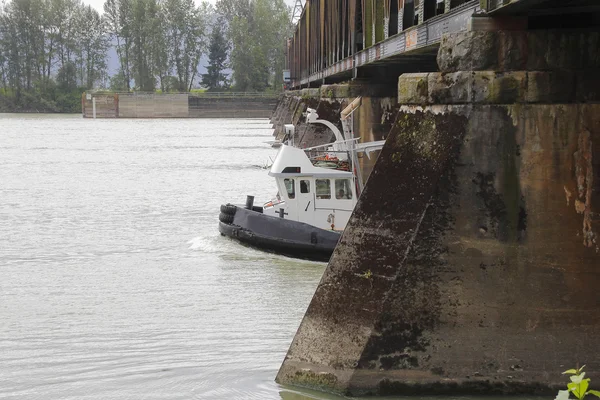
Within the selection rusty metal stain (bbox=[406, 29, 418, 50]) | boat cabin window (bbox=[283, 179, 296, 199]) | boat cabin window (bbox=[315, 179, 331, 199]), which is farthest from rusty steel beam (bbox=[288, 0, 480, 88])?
boat cabin window (bbox=[283, 179, 296, 199])

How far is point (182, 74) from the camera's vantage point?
162 metres

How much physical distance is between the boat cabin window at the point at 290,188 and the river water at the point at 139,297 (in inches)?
50.1

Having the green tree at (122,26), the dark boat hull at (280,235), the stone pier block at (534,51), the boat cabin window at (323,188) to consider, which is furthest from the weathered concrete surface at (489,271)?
the green tree at (122,26)

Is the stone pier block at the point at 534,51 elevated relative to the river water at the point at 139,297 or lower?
elevated

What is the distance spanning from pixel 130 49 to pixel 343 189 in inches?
5660

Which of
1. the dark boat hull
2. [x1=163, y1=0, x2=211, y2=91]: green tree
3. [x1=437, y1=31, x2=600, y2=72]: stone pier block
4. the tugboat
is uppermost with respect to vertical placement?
[x1=163, y1=0, x2=211, y2=91]: green tree

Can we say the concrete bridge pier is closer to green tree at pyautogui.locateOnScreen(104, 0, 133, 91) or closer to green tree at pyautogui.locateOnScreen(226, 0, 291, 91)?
green tree at pyautogui.locateOnScreen(226, 0, 291, 91)

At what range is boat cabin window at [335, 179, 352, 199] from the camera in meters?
21.5

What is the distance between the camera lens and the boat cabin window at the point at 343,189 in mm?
21453

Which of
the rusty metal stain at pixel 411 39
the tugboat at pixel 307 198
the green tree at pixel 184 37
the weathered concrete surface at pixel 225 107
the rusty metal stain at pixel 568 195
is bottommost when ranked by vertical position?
the weathered concrete surface at pixel 225 107

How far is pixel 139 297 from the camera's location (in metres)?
17.4

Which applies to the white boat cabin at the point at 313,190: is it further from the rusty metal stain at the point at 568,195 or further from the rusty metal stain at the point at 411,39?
the rusty metal stain at the point at 568,195

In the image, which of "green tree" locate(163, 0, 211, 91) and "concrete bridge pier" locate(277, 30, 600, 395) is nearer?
"concrete bridge pier" locate(277, 30, 600, 395)

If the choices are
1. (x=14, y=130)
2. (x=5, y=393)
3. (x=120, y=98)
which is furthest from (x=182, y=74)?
(x=5, y=393)
